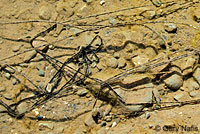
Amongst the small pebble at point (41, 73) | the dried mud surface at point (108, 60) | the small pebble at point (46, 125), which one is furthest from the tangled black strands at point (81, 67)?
the small pebble at point (46, 125)

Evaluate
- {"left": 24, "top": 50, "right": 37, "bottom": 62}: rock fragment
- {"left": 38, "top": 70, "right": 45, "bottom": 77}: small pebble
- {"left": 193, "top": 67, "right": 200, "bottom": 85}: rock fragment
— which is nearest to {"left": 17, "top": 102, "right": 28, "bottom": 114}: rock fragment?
{"left": 38, "top": 70, "right": 45, "bottom": 77}: small pebble

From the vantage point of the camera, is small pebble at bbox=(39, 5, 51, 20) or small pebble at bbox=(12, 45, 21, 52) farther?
small pebble at bbox=(39, 5, 51, 20)

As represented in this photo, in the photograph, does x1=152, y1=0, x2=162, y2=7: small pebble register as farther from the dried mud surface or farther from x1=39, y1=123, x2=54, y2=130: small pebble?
x1=39, y1=123, x2=54, y2=130: small pebble

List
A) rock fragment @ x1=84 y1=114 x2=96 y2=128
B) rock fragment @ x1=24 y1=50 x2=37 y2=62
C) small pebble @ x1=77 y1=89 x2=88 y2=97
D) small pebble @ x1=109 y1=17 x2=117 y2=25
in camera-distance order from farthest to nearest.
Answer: small pebble @ x1=109 y1=17 x2=117 y2=25 → rock fragment @ x1=24 y1=50 x2=37 y2=62 → small pebble @ x1=77 y1=89 x2=88 y2=97 → rock fragment @ x1=84 y1=114 x2=96 y2=128

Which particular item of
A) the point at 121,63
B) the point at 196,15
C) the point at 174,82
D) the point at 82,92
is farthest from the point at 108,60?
the point at 196,15

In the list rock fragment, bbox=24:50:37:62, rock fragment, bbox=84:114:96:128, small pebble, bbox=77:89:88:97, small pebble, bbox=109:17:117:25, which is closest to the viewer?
rock fragment, bbox=84:114:96:128

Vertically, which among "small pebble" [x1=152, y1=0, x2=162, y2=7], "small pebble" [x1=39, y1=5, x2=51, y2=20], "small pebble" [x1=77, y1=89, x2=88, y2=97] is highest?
"small pebble" [x1=39, y1=5, x2=51, y2=20]

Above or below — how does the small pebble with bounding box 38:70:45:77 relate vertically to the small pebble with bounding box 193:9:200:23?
below

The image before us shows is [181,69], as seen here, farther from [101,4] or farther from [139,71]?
[101,4]

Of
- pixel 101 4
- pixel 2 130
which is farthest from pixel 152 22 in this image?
pixel 2 130
